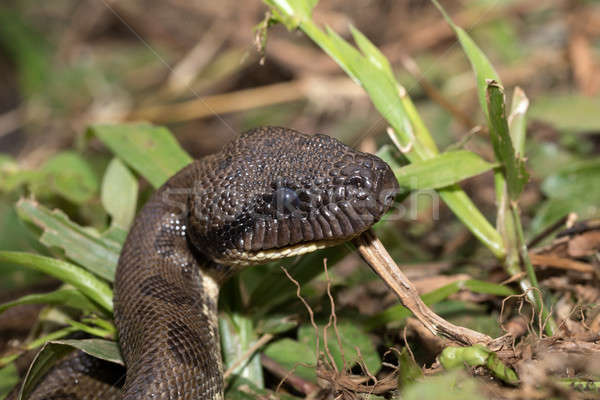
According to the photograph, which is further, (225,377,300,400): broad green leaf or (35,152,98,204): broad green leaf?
(35,152,98,204): broad green leaf

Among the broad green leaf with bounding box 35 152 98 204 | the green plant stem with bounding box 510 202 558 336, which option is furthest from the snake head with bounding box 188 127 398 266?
the broad green leaf with bounding box 35 152 98 204

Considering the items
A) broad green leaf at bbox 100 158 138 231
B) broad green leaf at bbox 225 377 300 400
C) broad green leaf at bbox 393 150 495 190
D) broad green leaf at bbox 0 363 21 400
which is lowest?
broad green leaf at bbox 225 377 300 400

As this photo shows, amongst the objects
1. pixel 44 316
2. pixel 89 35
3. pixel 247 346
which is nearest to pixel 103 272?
pixel 44 316

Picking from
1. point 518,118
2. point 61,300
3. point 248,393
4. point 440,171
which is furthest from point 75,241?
point 518,118

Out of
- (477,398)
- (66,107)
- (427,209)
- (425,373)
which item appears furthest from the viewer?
(66,107)

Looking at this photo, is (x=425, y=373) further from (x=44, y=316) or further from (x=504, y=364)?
(x=44, y=316)

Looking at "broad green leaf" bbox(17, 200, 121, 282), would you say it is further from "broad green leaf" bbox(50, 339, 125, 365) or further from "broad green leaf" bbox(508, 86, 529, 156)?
"broad green leaf" bbox(508, 86, 529, 156)

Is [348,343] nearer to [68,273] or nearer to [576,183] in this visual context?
[68,273]

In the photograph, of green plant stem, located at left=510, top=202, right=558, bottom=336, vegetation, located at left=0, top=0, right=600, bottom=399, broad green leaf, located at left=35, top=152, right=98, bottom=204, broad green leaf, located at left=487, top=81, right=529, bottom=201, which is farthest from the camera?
broad green leaf, located at left=35, top=152, right=98, bottom=204
